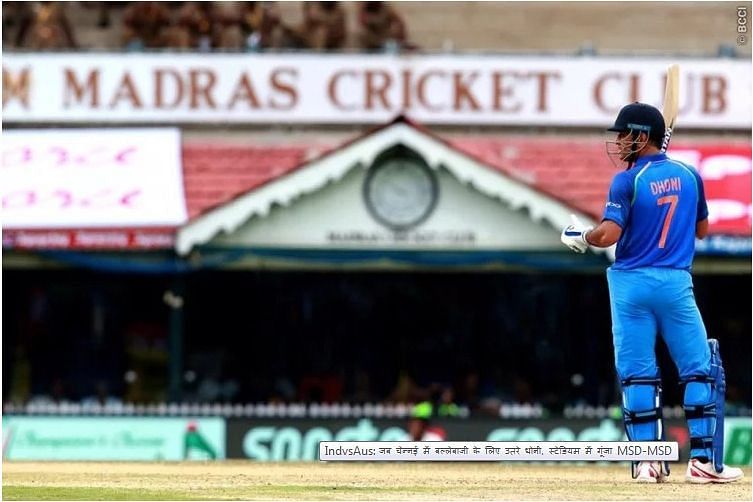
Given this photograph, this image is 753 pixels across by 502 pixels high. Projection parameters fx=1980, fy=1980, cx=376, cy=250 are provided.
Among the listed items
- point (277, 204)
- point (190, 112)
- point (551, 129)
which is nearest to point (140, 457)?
point (277, 204)

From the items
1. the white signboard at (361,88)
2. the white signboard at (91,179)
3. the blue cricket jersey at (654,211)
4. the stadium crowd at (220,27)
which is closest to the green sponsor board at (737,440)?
the white signboard at (361,88)

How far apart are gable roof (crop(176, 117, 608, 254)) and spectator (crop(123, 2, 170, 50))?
3.40 metres

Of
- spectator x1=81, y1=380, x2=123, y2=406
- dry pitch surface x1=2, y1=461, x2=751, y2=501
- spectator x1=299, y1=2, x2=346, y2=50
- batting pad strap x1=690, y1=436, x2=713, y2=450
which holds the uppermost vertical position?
spectator x1=299, y1=2, x2=346, y2=50

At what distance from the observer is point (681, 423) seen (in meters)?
21.2

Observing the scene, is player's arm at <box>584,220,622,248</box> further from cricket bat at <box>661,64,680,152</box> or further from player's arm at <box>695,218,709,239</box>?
cricket bat at <box>661,64,680,152</box>

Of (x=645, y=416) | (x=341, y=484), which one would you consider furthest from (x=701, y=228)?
(x=341, y=484)

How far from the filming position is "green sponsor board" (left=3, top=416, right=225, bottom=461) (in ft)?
69.1

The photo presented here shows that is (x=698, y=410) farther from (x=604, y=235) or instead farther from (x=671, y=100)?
(x=671, y=100)

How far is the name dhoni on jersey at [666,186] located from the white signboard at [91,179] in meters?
12.0

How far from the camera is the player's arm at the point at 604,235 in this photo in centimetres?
1026

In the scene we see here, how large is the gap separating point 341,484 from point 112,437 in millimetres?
11227

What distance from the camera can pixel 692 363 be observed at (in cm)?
1055

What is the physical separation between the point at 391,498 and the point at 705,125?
53.7 feet

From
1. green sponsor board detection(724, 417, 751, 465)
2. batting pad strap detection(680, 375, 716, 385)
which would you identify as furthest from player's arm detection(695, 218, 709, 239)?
green sponsor board detection(724, 417, 751, 465)
